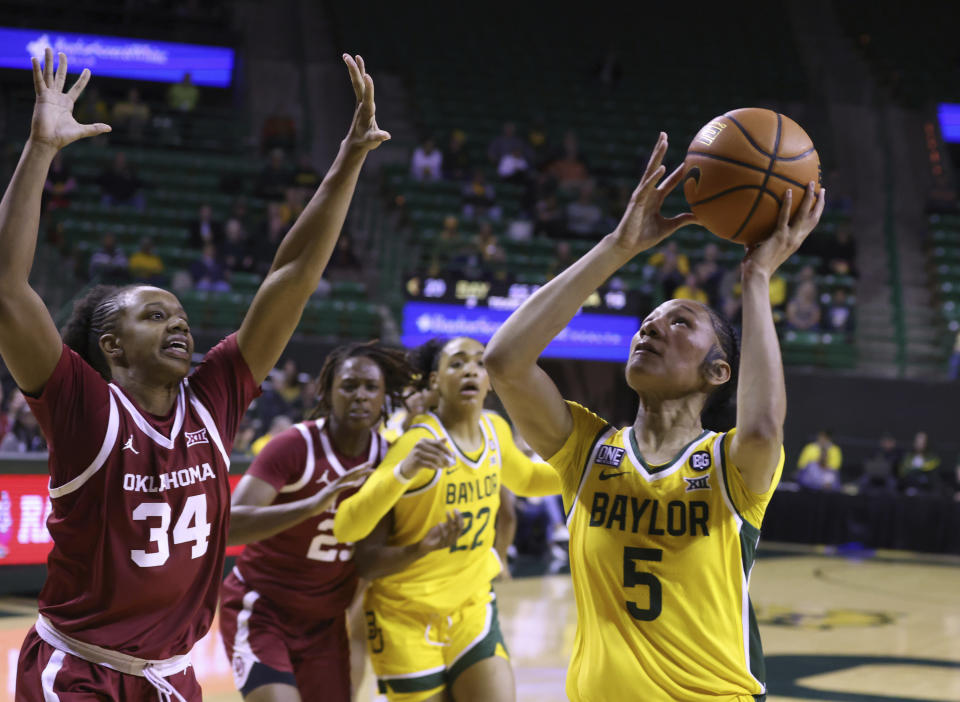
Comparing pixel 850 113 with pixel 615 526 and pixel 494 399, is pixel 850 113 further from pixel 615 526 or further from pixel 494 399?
pixel 615 526

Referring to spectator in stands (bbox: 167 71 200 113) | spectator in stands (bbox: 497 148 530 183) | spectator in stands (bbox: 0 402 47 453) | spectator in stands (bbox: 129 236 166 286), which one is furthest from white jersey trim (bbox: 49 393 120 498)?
spectator in stands (bbox: 167 71 200 113)

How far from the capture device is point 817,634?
8359 mm

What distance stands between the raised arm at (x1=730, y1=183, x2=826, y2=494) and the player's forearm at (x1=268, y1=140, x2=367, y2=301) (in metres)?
1.01

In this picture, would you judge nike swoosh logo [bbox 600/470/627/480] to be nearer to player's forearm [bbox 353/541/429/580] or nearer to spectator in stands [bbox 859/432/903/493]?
player's forearm [bbox 353/541/429/580]

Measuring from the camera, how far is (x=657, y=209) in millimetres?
2771

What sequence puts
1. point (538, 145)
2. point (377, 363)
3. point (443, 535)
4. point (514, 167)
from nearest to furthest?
point (443, 535)
point (377, 363)
point (514, 167)
point (538, 145)

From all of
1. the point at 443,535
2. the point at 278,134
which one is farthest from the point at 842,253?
the point at 443,535

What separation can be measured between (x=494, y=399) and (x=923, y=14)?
14.4 m

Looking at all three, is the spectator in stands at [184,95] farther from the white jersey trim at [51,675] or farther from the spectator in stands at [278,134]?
the white jersey trim at [51,675]

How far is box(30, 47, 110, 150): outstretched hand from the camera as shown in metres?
2.41

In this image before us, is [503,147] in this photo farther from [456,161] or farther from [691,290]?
[691,290]

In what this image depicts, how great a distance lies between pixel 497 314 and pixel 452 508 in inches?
Answer: 331

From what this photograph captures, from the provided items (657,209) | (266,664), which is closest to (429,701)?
(266,664)

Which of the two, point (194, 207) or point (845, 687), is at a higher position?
point (194, 207)
